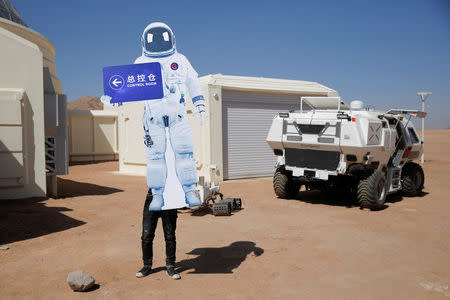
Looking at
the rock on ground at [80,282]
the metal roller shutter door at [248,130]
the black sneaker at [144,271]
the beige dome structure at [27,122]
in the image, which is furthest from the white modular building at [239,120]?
the rock on ground at [80,282]

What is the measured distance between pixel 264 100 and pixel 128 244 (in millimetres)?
10342

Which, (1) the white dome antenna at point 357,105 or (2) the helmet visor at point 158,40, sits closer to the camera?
(2) the helmet visor at point 158,40

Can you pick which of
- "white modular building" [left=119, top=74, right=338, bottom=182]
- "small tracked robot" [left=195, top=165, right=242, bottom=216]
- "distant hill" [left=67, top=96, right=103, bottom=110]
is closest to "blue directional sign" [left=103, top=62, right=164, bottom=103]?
"small tracked robot" [left=195, top=165, right=242, bottom=216]

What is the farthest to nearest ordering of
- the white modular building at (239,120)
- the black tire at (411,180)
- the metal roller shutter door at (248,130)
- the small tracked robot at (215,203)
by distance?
the metal roller shutter door at (248,130), the white modular building at (239,120), the black tire at (411,180), the small tracked robot at (215,203)

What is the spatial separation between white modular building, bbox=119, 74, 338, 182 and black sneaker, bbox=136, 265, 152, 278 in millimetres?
8593

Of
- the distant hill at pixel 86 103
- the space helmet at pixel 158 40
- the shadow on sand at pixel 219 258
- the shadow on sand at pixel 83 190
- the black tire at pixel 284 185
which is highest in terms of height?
the distant hill at pixel 86 103

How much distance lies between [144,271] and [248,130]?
10746 millimetres

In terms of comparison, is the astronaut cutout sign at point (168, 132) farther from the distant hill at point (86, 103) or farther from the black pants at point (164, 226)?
the distant hill at point (86, 103)

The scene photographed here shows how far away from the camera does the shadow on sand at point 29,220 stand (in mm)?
6680

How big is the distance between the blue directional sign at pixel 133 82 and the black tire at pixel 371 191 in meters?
5.91

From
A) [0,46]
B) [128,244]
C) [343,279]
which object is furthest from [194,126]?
[343,279]

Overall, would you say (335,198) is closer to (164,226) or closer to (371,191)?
(371,191)

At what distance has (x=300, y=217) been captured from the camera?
8094 mm

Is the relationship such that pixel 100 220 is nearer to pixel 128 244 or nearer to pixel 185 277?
pixel 128 244
